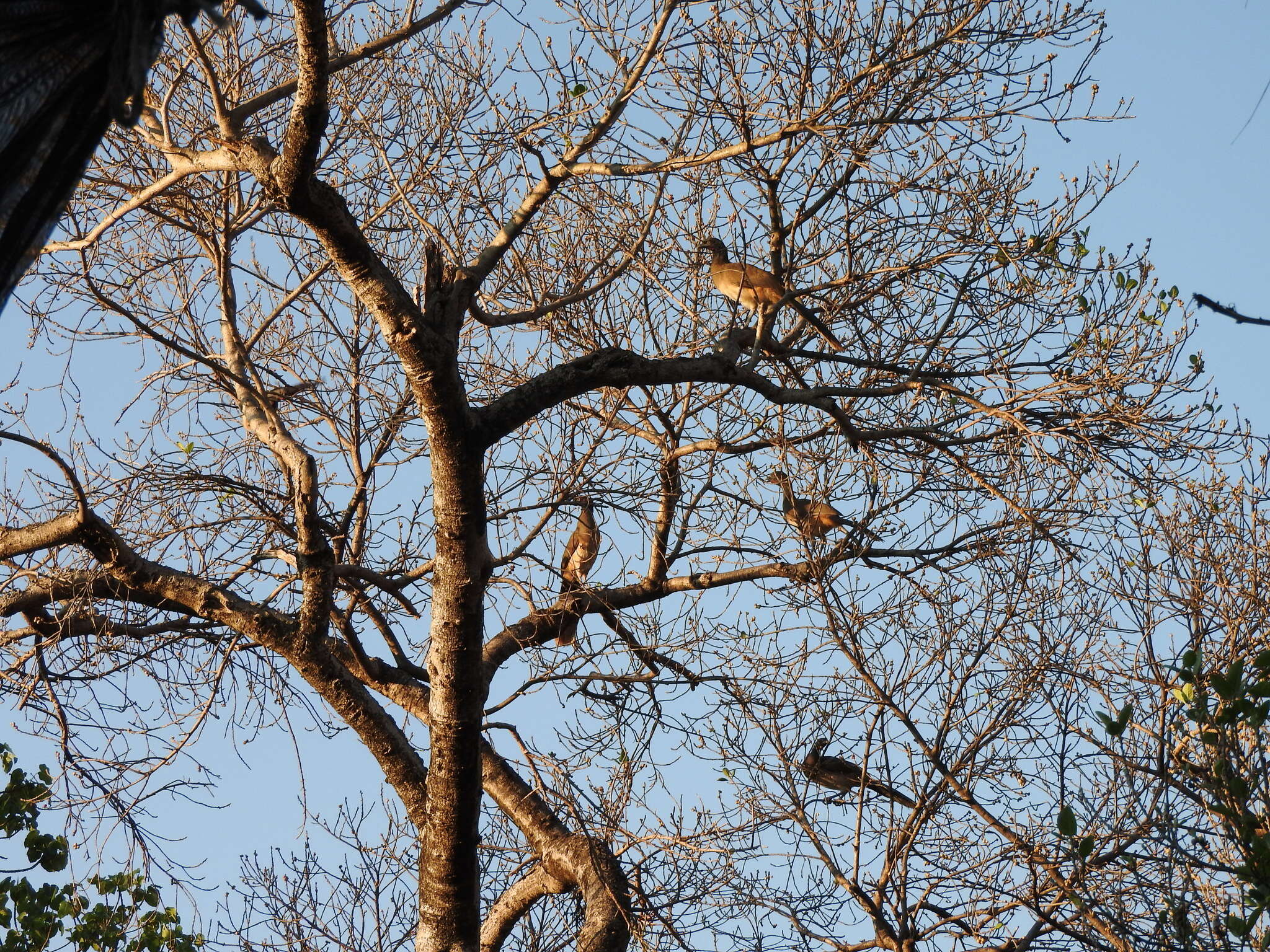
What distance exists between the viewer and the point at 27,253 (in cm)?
195

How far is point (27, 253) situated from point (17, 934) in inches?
258

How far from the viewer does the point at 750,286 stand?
22.9 feet

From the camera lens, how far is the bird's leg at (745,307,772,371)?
6.05 m

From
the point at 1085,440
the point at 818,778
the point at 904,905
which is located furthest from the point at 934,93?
the point at 904,905

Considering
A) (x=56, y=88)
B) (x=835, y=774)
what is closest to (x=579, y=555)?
(x=835, y=774)

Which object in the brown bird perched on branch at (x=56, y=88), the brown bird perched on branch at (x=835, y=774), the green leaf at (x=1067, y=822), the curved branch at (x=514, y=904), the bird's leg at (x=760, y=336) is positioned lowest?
the green leaf at (x=1067, y=822)

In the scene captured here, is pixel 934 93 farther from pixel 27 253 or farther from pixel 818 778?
pixel 27 253

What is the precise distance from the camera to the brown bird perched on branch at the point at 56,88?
183 cm

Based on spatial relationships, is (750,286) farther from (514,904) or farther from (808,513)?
(514,904)

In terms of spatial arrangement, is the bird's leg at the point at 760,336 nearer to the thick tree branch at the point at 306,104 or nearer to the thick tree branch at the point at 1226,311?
the thick tree branch at the point at 306,104

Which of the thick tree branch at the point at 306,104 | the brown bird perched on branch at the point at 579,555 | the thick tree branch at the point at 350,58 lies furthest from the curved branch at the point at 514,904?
the thick tree branch at the point at 350,58

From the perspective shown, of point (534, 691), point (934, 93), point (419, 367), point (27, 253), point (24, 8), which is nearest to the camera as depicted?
point (24, 8)

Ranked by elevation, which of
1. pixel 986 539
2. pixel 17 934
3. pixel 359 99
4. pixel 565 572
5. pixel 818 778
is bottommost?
pixel 818 778

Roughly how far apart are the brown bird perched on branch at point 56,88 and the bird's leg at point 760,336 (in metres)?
4.29
